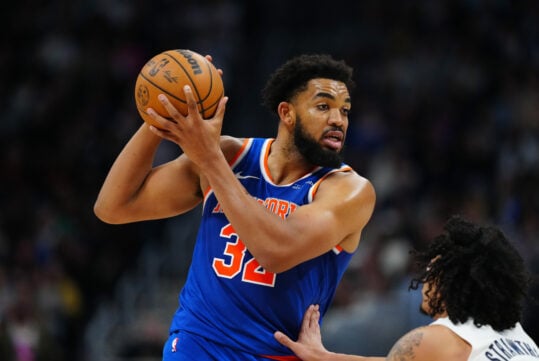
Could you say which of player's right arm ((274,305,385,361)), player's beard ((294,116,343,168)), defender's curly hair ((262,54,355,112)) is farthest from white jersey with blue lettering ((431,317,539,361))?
defender's curly hair ((262,54,355,112))

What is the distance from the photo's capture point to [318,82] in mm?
5449

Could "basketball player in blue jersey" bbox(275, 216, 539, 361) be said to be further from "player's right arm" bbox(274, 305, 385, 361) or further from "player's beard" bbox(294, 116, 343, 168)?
"player's beard" bbox(294, 116, 343, 168)

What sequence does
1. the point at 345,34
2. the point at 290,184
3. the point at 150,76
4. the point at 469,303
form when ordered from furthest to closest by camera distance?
the point at 345,34 → the point at 290,184 → the point at 150,76 → the point at 469,303

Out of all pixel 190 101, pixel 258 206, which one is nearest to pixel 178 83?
pixel 190 101

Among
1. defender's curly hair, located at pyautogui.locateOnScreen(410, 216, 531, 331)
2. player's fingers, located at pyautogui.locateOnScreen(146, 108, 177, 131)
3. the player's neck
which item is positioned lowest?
defender's curly hair, located at pyautogui.locateOnScreen(410, 216, 531, 331)

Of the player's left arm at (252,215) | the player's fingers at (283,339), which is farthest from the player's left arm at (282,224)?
the player's fingers at (283,339)

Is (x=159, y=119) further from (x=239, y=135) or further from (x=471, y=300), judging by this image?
A: (x=239, y=135)

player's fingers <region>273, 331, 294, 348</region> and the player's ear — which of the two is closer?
player's fingers <region>273, 331, 294, 348</region>

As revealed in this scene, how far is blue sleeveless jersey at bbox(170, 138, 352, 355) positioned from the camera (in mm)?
5078

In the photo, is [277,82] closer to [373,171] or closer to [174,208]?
[174,208]

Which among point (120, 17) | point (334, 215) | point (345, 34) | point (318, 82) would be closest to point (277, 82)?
point (318, 82)

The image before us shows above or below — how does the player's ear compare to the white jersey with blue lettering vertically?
above

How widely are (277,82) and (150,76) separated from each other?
3.40 feet

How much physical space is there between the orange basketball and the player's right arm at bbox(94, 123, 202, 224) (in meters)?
0.55
